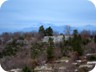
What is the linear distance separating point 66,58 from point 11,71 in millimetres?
522

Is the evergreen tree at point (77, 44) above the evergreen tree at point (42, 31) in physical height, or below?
below

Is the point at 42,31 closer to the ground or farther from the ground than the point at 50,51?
farther from the ground

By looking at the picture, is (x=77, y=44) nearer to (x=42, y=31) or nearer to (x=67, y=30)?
(x=67, y=30)

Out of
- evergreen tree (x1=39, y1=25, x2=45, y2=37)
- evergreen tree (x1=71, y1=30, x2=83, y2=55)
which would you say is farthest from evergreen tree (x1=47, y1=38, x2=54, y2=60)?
evergreen tree (x1=71, y1=30, x2=83, y2=55)

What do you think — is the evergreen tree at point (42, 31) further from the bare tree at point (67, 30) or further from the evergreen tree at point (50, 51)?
the bare tree at point (67, 30)

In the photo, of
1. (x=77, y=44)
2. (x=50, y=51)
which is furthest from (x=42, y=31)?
(x=77, y=44)

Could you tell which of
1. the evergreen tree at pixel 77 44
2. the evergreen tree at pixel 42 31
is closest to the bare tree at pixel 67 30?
the evergreen tree at pixel 77 44

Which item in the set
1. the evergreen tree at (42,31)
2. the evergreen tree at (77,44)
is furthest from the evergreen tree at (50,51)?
the evergreen tree at (77,44)

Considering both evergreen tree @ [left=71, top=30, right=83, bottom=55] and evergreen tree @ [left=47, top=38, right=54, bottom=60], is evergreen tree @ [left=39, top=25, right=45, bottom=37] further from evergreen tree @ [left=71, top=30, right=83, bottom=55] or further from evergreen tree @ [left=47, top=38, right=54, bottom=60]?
evergreen tree @ [left=71, top=30, right=83, bottom=55]

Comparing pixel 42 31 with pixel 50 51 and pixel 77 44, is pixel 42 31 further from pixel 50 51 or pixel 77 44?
pixel 77 44

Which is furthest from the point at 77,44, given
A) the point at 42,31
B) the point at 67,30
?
the point at 42,31

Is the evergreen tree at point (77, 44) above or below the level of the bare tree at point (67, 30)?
below

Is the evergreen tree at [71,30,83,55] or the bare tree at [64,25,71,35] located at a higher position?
the bare tree at [64,25,71,35]

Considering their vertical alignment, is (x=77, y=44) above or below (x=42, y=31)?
below
